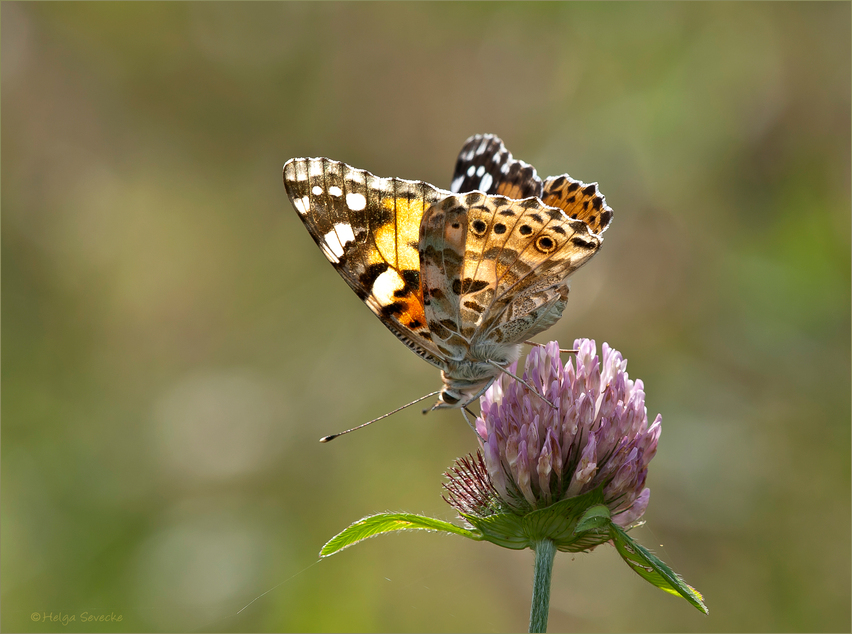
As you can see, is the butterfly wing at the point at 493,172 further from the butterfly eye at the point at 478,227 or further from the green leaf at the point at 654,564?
the green leaf at the point at 654,564

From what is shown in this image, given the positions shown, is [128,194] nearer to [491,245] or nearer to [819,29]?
[491,245]

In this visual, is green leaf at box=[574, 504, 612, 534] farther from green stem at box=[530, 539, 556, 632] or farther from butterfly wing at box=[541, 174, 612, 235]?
butterfly wing at box=[541, 174, 612, 235]

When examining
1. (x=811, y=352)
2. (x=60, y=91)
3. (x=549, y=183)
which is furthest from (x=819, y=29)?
(x=60, y=91)

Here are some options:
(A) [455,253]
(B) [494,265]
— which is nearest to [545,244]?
(B) [494,265]

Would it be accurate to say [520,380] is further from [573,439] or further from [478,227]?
[478,227]

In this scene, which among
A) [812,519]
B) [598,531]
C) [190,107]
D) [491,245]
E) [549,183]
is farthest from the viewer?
[190,107]

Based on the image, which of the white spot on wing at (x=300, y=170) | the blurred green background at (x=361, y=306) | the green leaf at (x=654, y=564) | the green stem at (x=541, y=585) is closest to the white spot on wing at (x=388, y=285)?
the white spot on wing at (x=300, y=170)
